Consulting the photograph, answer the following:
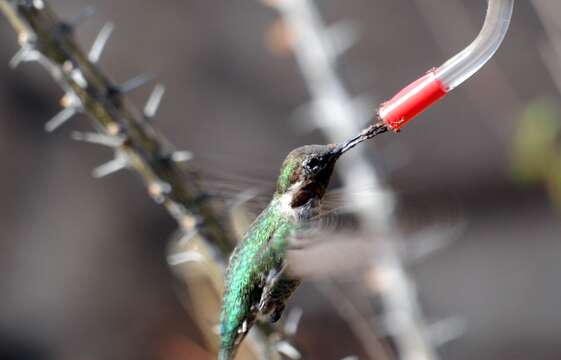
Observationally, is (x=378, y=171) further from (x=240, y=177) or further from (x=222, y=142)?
(x=222, y=142)

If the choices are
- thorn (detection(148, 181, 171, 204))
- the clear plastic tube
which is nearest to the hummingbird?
thorn (detection(148, 181, 171, 204))

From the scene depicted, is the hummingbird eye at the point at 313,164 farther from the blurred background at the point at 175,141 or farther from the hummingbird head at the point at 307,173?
the blurred background at the point at 175,141

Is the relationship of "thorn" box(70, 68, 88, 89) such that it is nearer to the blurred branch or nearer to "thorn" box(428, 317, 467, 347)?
the blurred branch

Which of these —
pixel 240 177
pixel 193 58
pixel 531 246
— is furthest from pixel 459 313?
pixel 240 177

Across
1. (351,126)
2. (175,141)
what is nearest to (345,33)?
(175,141)

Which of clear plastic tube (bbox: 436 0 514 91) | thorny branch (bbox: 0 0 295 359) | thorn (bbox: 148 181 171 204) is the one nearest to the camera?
clear plastic tube (bbox: 436 0 514 91)
